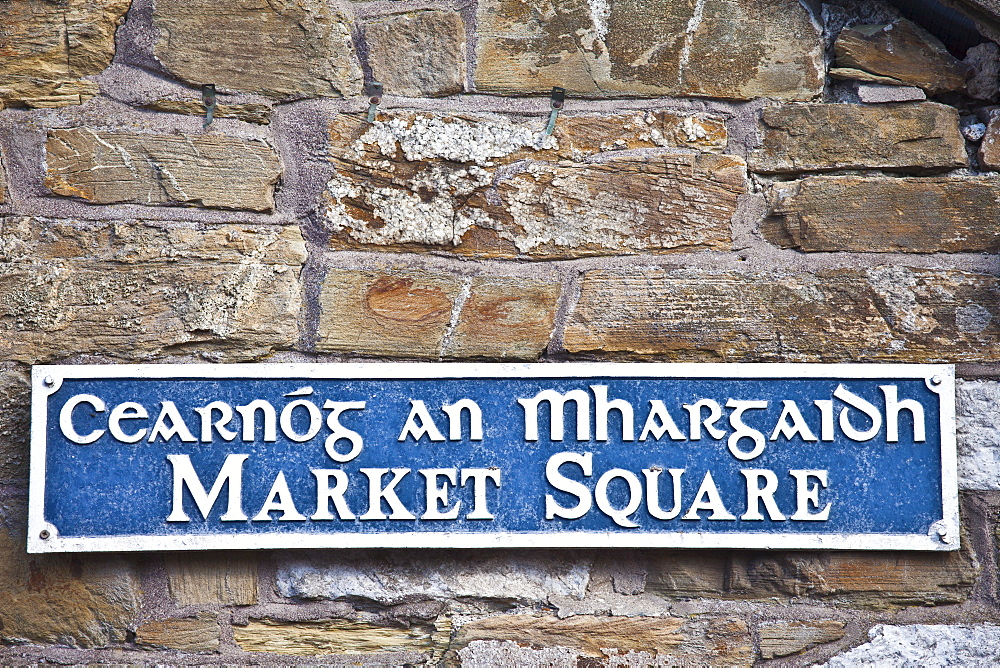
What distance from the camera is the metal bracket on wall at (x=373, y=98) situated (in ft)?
5.15

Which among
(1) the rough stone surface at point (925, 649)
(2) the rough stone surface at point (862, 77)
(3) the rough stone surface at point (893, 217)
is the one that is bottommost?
(1) the rough stone surface at point (925, 649)

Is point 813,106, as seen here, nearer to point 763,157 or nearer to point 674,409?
point 763,157

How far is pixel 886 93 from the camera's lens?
62.7 inches

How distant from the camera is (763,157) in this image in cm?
159

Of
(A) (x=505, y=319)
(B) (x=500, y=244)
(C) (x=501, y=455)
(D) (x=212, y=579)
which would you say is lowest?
(D) (x=212, y=579)

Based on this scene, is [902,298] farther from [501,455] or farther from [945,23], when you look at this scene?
[501,455]

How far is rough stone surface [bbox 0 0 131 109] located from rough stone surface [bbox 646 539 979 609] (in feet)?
4.39

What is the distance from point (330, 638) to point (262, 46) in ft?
3.47

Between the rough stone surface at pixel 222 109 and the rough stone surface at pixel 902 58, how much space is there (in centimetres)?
106

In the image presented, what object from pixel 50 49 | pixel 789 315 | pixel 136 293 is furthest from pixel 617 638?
pixel 50 49

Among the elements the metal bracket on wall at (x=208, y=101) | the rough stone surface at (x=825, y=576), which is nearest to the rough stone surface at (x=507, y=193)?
the metal bracket on wall at (x=208, y=101)

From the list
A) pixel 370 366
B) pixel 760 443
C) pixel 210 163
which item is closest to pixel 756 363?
pixel 760 443

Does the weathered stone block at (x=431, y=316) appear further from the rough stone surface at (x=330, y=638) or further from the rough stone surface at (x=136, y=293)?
the rough stone surface at (x=330, y=638)

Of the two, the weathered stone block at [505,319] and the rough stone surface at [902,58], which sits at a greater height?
the rough stone surface at [902,58]
